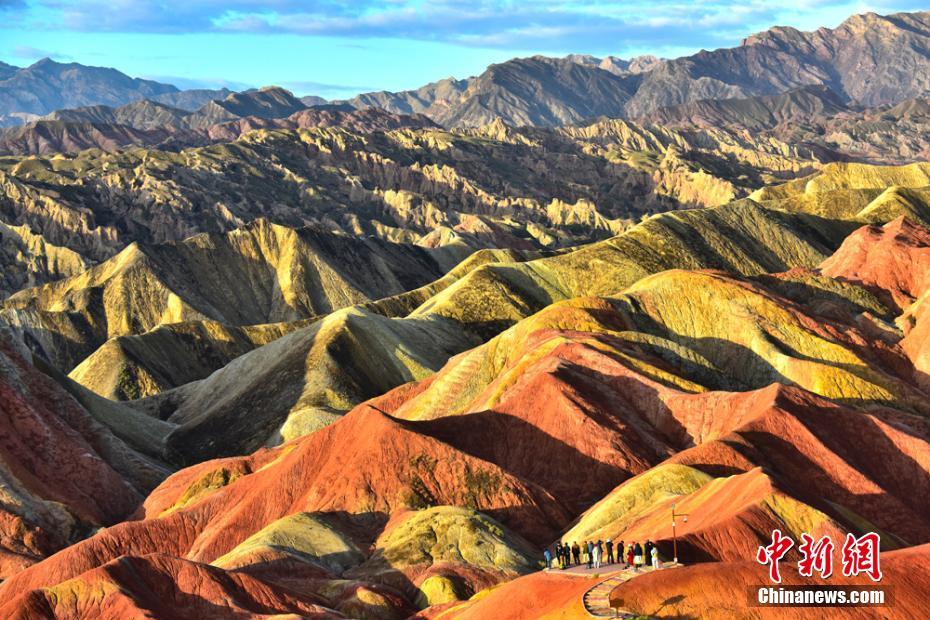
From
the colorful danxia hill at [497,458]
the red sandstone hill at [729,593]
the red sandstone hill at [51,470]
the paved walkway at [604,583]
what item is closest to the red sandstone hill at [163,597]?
the colorful danxia hill at [497,458]

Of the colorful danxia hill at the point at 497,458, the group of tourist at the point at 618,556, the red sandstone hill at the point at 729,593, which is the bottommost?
the colorful danxia hill at the point at 497,458

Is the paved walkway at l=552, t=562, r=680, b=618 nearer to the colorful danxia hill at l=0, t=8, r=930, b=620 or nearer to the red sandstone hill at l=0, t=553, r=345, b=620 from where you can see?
the colorful danxia hill at l=0, t=8, r=930, b=620

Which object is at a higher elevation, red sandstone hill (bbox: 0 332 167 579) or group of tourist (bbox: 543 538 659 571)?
group of tourist (bbox: 543 538 659 571)

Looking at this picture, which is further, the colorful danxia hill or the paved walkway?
the colorful danxia hill

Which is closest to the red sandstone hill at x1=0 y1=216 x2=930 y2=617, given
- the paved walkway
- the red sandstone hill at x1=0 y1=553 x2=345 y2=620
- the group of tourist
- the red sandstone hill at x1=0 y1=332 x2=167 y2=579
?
the red sandstone hill at x1=0 y1=553 x2=345 y2=620

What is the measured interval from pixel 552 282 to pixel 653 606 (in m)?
143

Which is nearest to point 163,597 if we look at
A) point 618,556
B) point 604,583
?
point 618,556

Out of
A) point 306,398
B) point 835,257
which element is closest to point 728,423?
point 306,398

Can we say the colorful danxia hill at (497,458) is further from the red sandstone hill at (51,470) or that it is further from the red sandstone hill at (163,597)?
the red sandstone hill at (51,470)

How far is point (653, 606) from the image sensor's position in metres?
44.9

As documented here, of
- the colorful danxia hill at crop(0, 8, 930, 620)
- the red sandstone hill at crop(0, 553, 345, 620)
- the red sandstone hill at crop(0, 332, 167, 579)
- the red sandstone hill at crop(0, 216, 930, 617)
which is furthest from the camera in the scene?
the red sandstone hill at crop(0, 332, 167, 579)

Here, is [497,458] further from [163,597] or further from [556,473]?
[163,597]

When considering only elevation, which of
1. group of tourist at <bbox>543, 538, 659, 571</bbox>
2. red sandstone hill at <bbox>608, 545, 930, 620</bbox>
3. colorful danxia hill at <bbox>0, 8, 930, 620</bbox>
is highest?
red sandstone hill at <bbox>608, 545, 930, 620</bbox>

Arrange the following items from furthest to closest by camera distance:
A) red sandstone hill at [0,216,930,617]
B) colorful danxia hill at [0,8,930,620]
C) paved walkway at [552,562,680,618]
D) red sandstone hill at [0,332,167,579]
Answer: red sandstone hill at [0,332,167,579] → red sandstone hill at [0,216,930,617] → colorful danxia hill at [0,8,930,620] → paved walkway at [552,562,680,618]
